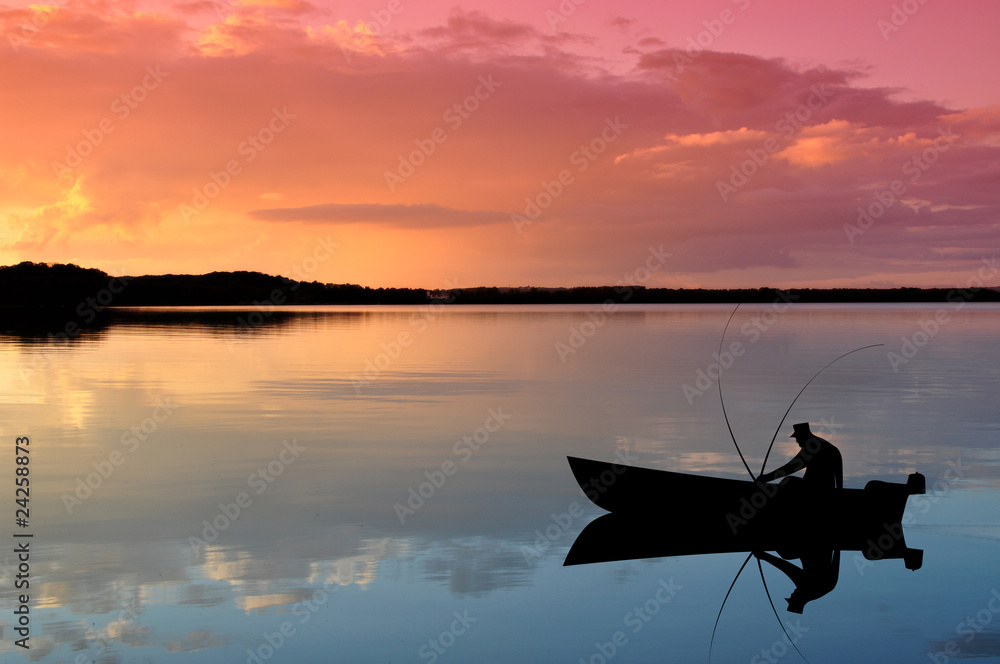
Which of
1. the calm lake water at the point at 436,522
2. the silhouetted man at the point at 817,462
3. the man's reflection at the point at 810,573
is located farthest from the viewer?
the silhouetted man at the point at 817,462

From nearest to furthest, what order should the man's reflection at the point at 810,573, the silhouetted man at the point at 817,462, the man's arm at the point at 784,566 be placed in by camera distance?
1. the man's reflection at the point at 810,573
2. the man's arm at the point at 784,566
3. the silhouetted man at the point at 817,462

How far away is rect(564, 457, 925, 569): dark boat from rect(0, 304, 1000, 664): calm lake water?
339 millimetres

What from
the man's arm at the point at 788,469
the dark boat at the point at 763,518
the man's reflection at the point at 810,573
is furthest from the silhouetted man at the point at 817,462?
the man's reflection at the point at 810,573

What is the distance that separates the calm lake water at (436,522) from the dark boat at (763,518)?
1.11ft

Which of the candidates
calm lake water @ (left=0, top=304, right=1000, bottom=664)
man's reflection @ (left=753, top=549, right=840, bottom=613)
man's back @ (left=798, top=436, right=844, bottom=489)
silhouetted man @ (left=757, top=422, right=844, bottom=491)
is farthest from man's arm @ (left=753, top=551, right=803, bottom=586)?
man's back @ (left=798, top=436, right=844, bottom=489)

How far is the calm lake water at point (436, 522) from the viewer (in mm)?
8812

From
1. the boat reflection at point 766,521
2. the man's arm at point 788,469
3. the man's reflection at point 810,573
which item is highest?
the man's arm at point 788,469

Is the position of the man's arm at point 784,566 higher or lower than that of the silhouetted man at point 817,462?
lower

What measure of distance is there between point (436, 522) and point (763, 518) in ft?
15.0

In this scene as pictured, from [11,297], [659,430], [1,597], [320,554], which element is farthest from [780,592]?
[11,297]

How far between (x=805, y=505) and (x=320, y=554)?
248 inches

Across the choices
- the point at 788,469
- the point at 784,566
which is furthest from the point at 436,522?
the point at 788,469

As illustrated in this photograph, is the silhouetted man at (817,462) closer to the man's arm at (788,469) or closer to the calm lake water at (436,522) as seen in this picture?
the man's arm at (788,469)

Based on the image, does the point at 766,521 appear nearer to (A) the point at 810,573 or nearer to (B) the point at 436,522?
(A) the point at 810,573
